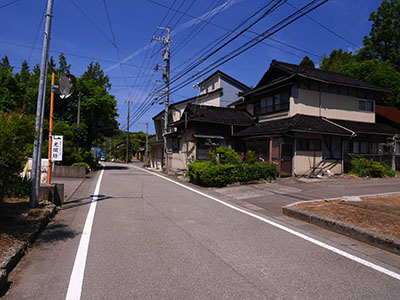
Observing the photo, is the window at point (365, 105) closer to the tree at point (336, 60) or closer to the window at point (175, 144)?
the window at point (175, 144)

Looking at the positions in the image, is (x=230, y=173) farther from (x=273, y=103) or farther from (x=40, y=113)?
(x=40, y=113)

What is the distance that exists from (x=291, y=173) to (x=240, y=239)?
11905 millimetres

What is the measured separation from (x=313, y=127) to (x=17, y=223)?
15.1 m

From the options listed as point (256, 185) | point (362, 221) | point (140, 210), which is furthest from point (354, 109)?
point (140, 210)

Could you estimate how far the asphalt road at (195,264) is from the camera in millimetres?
3436

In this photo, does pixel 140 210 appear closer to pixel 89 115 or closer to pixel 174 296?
pixel 174 296

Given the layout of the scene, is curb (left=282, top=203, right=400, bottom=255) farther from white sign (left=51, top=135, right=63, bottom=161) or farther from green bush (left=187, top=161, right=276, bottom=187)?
white sign (left=51, top=135, right=63, bottom=161)

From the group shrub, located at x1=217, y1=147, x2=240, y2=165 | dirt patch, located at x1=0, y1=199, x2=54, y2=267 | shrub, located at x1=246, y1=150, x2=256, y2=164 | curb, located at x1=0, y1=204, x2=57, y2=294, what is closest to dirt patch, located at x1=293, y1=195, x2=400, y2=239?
curb, located at x1=0, y1=204, x2=57, y2=294

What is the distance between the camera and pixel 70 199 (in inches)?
395

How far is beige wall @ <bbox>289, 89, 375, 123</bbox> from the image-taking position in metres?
17.8

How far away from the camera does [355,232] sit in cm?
571

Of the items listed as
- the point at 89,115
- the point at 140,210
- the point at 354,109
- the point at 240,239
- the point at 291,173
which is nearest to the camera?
the point at 240,239

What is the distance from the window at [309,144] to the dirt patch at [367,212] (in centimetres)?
718

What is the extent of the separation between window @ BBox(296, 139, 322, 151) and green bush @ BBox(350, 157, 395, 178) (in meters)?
2.63
